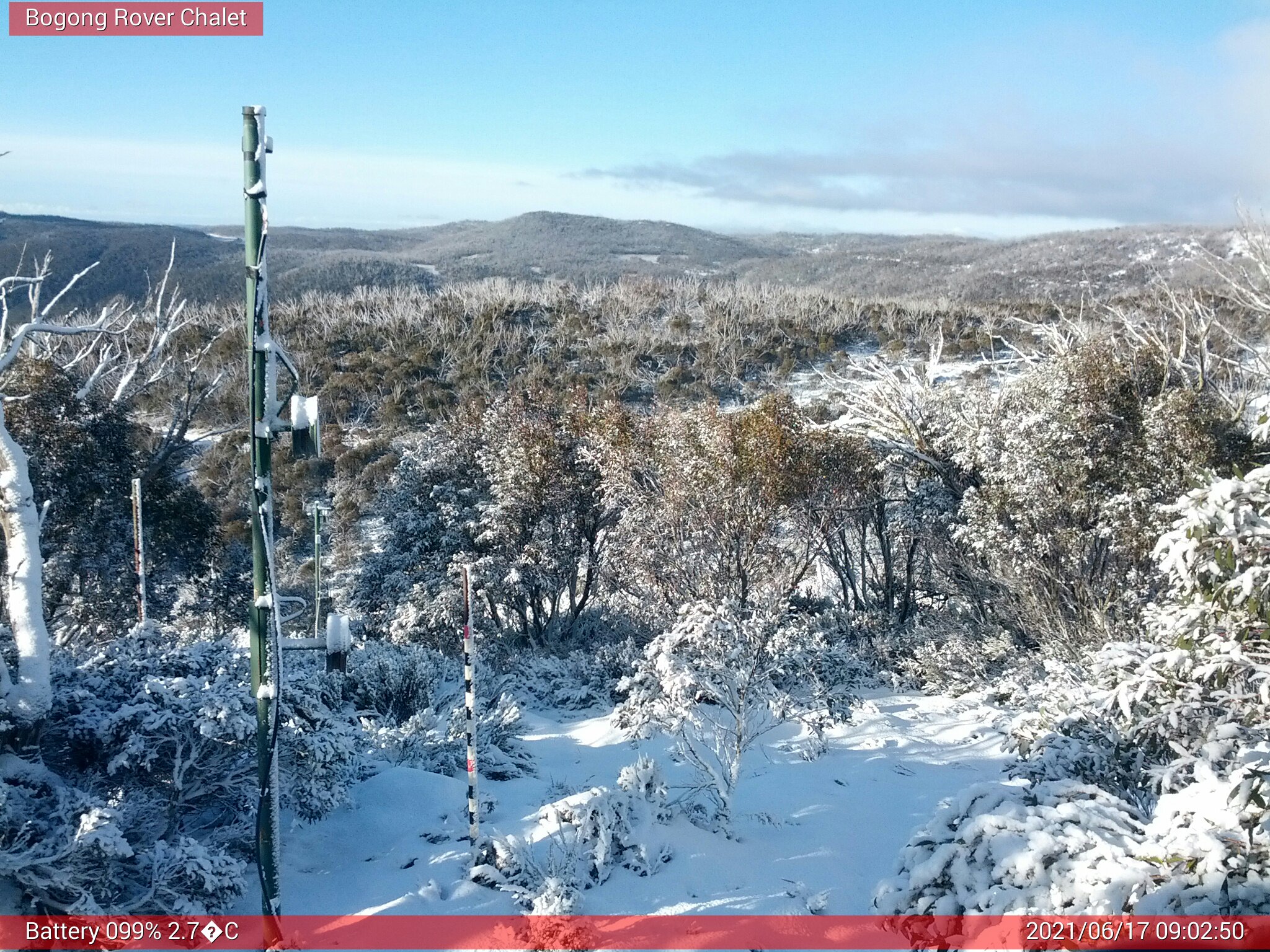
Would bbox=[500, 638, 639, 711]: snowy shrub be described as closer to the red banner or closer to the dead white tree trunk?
the red banner

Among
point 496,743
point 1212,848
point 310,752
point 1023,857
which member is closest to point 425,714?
point 496,743

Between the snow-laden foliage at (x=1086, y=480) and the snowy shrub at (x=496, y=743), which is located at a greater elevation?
the snow-laden foliage at (x=1086, y=480)

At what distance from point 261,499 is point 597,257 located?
81884 millimetres

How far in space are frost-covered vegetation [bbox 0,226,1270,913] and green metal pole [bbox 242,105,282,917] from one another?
A: 1.99ft

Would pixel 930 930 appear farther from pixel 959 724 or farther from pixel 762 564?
pixel 762 564

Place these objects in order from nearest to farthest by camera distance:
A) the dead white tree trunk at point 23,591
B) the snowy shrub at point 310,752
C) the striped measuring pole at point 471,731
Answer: the dead white tree trunk at point 23,591 < the striped measuring pole at point 471,731 < the snowy shrub at point 310,752

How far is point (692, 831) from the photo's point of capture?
19.6 ft

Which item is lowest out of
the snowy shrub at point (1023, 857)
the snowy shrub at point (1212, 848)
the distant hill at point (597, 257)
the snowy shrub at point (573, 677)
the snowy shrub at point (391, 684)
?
the snowy shrub at point (573, 677)

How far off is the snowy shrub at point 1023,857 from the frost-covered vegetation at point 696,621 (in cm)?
2

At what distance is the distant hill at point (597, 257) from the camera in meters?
52.3

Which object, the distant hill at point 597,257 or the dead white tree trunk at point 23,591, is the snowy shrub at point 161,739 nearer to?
the dead white tree trunk at point 23,591

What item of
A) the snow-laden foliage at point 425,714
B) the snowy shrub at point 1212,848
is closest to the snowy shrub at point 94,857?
the snow-laden foliage at point 425,714

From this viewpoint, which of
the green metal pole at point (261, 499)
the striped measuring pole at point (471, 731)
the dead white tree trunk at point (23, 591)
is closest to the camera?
the green metal pole at point (261, 499)

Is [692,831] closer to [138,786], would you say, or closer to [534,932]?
[534,932]
